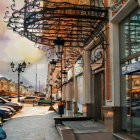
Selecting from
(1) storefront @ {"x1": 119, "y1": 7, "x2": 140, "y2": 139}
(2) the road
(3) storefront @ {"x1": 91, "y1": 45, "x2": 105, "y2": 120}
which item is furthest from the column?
(1) storefront @ {"x1": 119, "y1": 7, "x2": 140, "y2": 139}

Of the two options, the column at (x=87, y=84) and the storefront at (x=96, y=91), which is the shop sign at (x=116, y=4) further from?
the column at (x=87, y=84)

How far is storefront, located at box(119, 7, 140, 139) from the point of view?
7707mm

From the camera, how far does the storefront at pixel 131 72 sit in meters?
7.71

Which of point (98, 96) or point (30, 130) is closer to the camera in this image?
point (30, 130)

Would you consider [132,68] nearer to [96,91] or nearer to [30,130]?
[96,91]

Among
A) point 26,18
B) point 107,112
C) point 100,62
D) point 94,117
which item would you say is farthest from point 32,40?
point 107,112

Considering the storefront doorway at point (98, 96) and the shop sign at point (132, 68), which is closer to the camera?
the shop sign at point (132, 68)

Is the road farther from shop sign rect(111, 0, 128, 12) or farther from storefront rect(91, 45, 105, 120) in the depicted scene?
shop sign rect(111, 0, 128, 12)

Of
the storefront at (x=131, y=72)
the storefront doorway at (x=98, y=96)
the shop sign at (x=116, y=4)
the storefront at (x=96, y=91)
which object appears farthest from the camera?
the storefront doorway at (x=98, y=96)

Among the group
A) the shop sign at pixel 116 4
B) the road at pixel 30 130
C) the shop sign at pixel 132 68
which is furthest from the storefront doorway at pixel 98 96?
the shop sign at pixel 132 68

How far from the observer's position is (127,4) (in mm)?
7906

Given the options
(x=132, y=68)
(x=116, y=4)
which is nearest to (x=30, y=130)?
(x=132, y=68)

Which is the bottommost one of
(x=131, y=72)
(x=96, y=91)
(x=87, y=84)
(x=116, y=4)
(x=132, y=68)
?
(x=96, y=91)

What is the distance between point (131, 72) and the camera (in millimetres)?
7754
